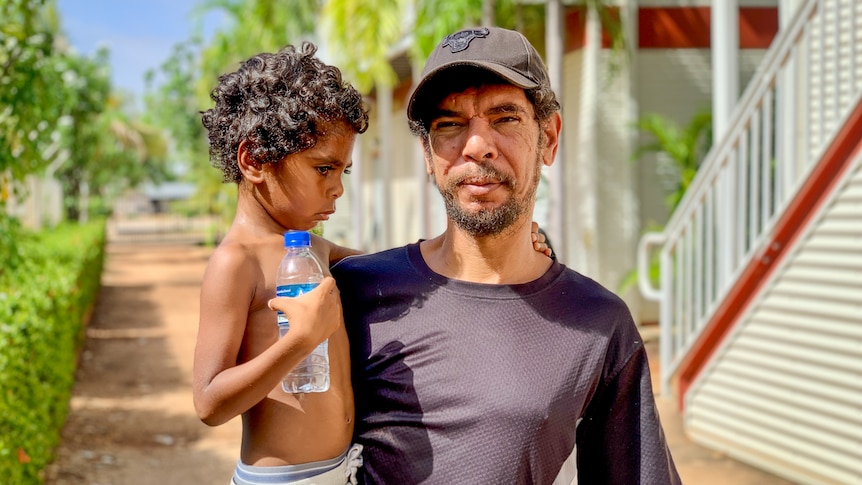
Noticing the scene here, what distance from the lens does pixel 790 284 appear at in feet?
21.5

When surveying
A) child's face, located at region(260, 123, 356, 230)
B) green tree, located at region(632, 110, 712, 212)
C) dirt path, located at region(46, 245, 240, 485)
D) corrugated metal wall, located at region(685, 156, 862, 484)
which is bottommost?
dirt path, located at region(46, 245, 240, 485)

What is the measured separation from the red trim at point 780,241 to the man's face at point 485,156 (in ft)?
14.4

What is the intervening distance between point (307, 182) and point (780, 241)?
521 centimetres

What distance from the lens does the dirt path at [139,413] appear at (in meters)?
7.57

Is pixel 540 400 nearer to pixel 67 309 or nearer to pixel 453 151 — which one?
pixel 453 151

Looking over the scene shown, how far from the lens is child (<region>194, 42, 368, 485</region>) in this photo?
210 cm

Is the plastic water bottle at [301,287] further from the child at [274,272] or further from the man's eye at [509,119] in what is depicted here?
the man's eye at [509,119]

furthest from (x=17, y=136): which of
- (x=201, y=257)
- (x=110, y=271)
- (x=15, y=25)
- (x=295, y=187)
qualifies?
(x=201, y=257)

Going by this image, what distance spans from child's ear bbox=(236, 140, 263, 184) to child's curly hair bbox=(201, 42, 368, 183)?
17 mm

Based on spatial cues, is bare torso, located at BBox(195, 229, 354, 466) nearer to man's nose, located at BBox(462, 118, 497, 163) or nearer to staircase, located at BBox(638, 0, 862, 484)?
man's nose, located at BBox(462, 118, 497, 163)

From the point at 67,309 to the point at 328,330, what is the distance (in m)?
8.46

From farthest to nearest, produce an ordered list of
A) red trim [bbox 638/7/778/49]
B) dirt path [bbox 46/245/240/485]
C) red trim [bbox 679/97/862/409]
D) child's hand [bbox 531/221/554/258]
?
red trim [bbox 638/7/778/49]
dirt path [bbox 46/245/240/485]
red trim [bbox 679/97/862/409]
child's hand [bbox 531/221/554/258]

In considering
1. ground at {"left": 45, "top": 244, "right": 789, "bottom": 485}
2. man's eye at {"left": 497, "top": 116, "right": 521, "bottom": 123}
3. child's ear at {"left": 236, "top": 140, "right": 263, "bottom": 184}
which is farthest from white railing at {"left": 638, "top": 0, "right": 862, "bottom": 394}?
child's ear at {"left": 236, "top": 140, "right": 263, "bottom": 184}

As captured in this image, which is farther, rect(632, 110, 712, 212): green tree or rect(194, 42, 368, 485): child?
rect(632, 110, 712, 212): green tree
